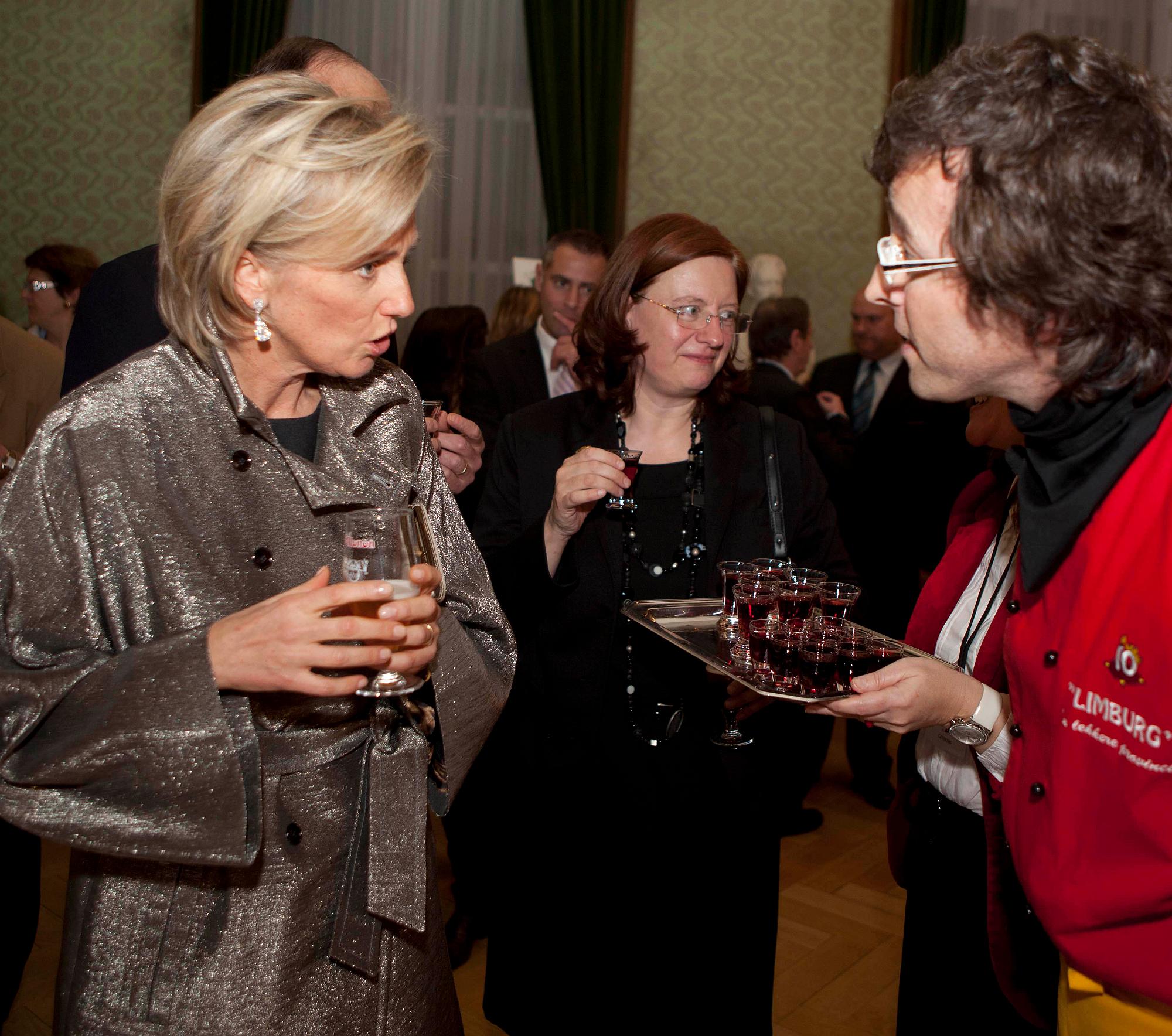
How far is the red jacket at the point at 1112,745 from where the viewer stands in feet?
3.84

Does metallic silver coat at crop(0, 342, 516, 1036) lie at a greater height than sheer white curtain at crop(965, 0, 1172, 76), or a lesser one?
lesser

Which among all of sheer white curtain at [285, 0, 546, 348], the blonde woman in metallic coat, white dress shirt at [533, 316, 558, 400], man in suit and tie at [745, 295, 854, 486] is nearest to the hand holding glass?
the blonde woman in metallic coat

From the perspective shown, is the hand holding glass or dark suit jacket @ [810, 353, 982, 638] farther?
dark suit jacket @ [810, 353, 982, 638]

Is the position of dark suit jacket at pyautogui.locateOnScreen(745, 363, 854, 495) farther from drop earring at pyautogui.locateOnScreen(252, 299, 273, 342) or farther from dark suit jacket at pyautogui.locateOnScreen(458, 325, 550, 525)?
drop earring at pyautogui.locateOnScreen(252, 299, 273, 342)

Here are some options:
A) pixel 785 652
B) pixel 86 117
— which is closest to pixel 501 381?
pixel 785 652

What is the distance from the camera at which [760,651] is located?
70.5 inches

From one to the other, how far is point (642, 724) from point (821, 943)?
5.00 feet

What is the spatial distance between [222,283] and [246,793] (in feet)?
2.08

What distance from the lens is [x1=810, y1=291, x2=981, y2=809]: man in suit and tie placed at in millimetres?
3750

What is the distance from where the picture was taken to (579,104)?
674cm

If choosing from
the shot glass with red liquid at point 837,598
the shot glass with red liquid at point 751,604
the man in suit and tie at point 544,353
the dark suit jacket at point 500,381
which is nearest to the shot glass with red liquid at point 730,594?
the shot glass with red liquid at point 751,604

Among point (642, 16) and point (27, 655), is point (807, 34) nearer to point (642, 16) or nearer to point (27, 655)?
point (642, 16)

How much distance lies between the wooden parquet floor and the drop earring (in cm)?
204

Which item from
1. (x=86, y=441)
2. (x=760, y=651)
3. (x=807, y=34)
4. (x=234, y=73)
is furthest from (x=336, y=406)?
(x=807, y=34)
